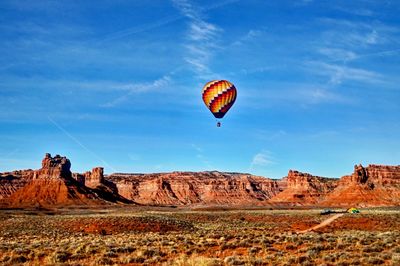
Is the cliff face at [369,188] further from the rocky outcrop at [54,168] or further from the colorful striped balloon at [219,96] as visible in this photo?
the colorful striped balloon at [219,96]

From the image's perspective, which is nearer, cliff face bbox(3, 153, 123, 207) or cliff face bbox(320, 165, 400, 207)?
cliff face bbox(3, 153, 123, 207)

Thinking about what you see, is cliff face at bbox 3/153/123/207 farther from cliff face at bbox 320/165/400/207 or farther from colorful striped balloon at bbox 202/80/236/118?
colorful striped balloon at bbox 202/80/236/118

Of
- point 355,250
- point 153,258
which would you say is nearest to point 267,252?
point 355,250

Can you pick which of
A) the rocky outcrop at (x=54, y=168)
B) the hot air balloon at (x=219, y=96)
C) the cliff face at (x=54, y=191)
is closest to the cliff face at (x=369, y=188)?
the cliff face at (x=54, y=191)

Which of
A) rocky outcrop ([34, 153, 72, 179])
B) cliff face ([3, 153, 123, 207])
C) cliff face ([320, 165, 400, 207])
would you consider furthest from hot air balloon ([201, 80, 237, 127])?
rocky outcrop ([34, 153, 72, 179])

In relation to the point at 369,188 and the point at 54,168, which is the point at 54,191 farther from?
the point at 369,188

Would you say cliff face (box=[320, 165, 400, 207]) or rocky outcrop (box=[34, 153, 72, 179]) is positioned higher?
rocky outcrop (box=[34, 153, 72, 179])

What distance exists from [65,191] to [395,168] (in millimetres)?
134939

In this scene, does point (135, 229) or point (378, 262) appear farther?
point (135, 229)

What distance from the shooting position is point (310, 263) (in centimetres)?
1753

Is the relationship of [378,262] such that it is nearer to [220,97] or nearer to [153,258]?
[153,258]

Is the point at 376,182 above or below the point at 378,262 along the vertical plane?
above

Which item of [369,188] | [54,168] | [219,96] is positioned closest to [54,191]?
[54,168]

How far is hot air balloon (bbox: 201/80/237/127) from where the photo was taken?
54312mm
